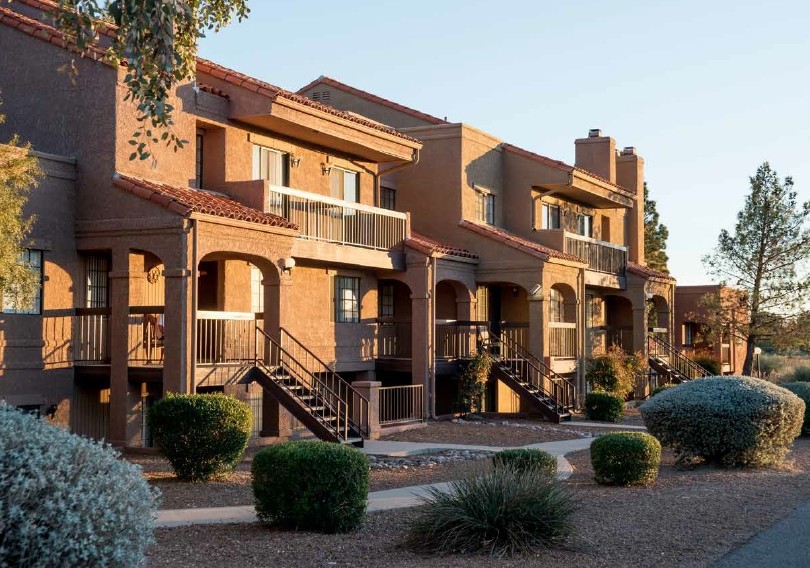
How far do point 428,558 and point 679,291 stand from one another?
38.5 meters

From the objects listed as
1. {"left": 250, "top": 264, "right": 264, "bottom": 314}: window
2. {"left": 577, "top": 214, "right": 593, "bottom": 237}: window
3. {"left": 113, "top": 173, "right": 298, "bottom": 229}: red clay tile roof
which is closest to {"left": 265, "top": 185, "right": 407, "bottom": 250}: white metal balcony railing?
{"left": 113, "top": 173, "right": 298, "bottom": 229}: red clay tile roof

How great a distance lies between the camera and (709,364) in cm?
4209

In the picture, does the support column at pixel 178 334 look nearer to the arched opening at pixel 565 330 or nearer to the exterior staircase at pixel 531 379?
the exterior staircase at pixel 531 379

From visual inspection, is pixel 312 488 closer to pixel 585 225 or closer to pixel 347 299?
pixel 347 299

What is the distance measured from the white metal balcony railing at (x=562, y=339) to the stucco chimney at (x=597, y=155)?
32.3 ft

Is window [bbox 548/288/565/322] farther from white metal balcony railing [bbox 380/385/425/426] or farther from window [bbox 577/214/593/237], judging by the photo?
white metal balcony railing [bbox 380/385/425/426]

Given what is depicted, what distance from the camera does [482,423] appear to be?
90.8ft

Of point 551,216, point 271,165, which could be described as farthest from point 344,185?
point 551,216

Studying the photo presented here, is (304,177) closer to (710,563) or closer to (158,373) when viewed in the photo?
(158,373)

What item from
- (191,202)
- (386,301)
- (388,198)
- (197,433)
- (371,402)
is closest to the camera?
(197,433)

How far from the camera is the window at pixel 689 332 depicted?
4788 cm

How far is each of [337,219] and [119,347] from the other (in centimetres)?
728

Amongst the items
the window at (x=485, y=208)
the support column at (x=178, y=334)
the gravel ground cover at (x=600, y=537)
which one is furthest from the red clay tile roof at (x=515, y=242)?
the gravel ground cover at (x=600, y=537)

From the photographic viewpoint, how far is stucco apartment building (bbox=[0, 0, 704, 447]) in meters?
19.3
